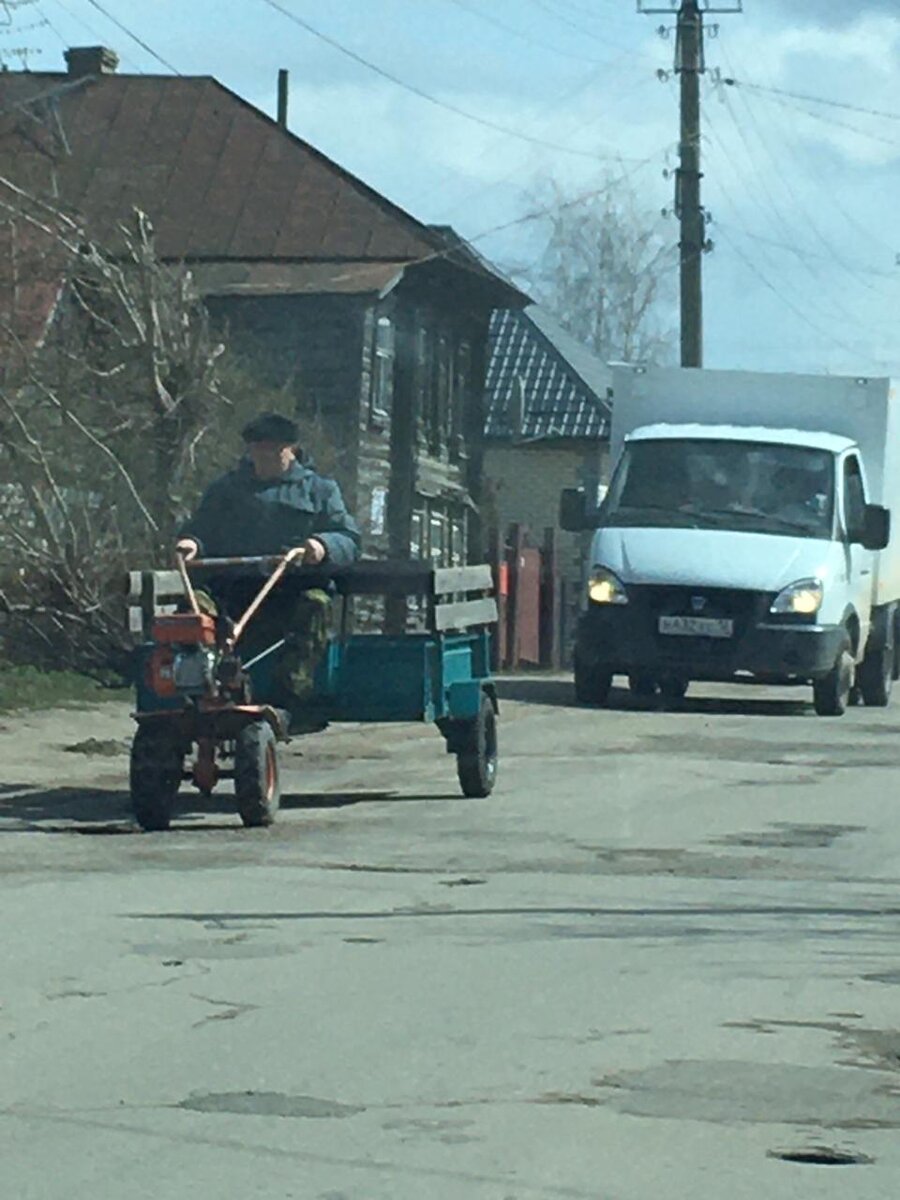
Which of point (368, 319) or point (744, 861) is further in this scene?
point (368, 319)

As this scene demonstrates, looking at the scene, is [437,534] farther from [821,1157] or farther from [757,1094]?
[821,1157]

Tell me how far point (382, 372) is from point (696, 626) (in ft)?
83.7

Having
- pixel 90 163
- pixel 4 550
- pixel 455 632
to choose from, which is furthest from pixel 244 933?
pixel 90 163

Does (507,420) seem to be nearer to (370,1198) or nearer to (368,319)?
(368,319)

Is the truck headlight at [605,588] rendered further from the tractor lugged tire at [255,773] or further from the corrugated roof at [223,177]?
the corrugated roof at [223,177]

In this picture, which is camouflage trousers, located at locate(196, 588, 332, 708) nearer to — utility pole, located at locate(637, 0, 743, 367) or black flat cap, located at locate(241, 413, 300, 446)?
black flat cap, located at locate(241, 413, 300, 446)

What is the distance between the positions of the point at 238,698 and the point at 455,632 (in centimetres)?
177

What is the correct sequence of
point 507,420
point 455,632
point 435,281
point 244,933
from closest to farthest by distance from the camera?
point 244,933
point 455,632
point 435,281
point 507,420

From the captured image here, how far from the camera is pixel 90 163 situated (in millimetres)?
30359

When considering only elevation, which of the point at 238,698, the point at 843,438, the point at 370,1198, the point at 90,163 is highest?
the point at 90,163

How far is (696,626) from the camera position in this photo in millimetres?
21891

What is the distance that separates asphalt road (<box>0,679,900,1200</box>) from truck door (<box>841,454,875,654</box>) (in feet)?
25.6

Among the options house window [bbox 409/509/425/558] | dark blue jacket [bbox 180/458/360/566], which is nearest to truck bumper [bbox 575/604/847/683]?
dark blue jacket [bbox 180/458/360/566]

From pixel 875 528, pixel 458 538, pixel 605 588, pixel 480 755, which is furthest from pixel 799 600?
pixel 458 538
